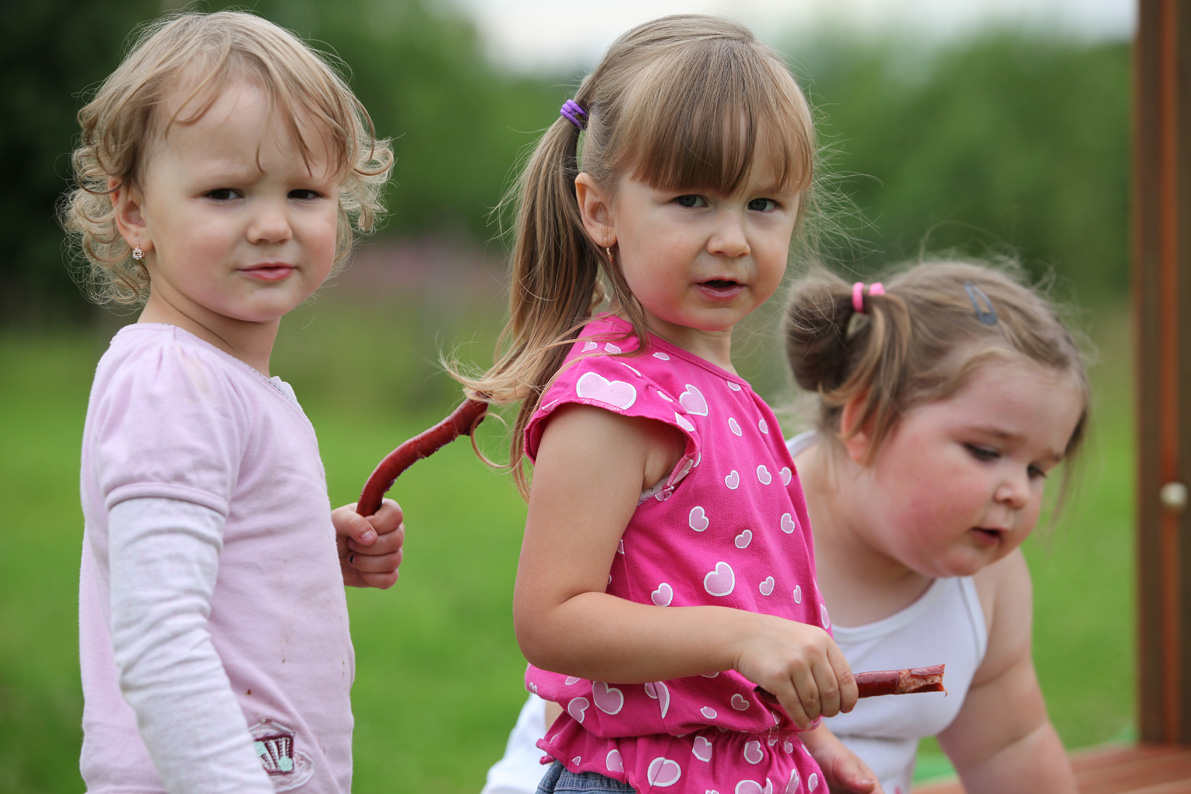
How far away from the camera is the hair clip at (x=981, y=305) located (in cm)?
208

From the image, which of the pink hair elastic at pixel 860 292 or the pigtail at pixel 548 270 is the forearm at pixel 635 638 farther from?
the pink hair elastic at pixel 860 292

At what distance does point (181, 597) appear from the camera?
42.9 inches

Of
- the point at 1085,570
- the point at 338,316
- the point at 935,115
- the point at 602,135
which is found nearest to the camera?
the point at 602,135

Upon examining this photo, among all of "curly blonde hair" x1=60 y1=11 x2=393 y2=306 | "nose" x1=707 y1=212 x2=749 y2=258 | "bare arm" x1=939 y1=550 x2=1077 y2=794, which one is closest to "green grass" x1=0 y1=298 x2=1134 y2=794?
"bare arm" x1=939 y1=550 x2=1077 y2=794

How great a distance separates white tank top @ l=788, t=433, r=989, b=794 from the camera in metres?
2.11

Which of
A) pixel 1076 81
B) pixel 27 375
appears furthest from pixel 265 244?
pixel 1076 81

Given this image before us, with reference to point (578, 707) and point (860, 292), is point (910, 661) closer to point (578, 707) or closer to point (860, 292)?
point (860, 292)

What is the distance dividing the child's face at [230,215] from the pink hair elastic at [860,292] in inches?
44.8

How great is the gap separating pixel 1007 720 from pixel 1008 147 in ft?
41.8

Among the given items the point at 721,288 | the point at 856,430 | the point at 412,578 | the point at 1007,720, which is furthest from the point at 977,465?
the point at 412,578

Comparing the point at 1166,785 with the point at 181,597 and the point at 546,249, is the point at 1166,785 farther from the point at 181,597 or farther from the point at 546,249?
the point at 181,597

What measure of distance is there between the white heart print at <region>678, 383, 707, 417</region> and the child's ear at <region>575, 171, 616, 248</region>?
214mm

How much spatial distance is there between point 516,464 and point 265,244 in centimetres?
43

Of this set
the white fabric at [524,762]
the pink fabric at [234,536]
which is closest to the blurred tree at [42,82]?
the white fabric at [524,762]
